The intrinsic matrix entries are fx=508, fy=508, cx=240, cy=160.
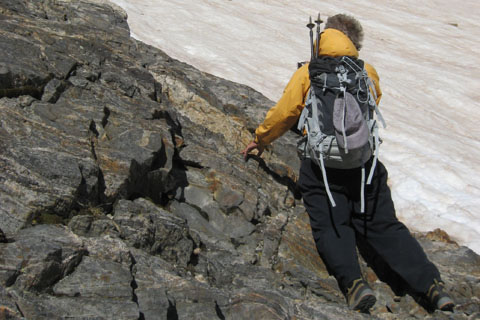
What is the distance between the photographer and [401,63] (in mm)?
Answer: 18297

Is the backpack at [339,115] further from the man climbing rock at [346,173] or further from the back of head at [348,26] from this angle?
the back of head at [348,26]

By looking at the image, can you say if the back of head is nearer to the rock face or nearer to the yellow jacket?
the yellow jacket

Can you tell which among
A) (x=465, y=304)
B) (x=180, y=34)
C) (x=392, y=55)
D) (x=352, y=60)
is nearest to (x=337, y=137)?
(x=352, y=60)

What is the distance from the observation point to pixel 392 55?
19094 millimetres

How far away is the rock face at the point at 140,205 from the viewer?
3973 millimetres

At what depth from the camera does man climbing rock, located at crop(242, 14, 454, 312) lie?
522 cm

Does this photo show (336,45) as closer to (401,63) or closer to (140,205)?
(140,205)

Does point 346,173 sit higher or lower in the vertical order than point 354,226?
higher

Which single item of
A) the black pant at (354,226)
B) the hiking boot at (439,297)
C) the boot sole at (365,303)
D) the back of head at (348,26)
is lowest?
the boot sole at (365,303)

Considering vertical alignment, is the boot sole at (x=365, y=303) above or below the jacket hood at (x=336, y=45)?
below

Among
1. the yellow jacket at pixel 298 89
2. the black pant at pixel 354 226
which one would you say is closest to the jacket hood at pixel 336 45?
the yellow jacket at pixel 298 89

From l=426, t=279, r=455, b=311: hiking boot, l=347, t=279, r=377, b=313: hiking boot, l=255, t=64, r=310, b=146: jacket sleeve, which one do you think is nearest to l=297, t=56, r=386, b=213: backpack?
l=255, t=64, r=310, b=146: jacket sleeve

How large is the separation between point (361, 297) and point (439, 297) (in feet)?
2.94

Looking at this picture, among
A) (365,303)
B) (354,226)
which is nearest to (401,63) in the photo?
(354,226)
